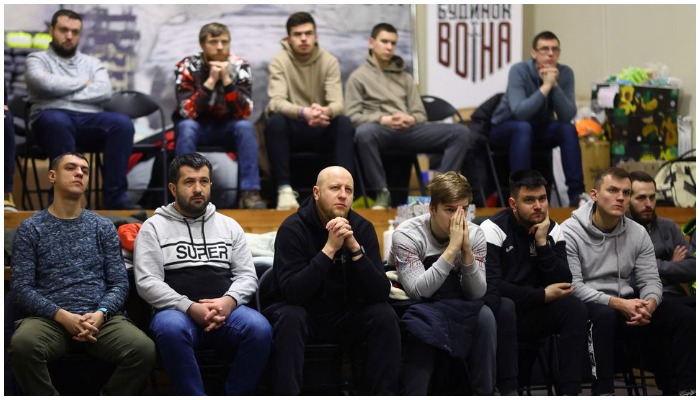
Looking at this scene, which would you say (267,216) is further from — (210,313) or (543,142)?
(543,142)

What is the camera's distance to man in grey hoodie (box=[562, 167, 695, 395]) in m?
4.98

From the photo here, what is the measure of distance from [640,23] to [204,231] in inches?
179

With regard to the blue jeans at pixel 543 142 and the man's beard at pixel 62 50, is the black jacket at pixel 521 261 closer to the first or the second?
the blue jeans at pixel 543 142

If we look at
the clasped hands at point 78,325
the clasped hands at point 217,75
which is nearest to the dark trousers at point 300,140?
the clasped hands at point 217,75

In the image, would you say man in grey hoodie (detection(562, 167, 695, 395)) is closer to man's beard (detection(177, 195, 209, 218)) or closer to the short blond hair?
the short blond hair

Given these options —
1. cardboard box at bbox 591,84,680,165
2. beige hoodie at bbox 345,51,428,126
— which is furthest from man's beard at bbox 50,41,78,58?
cardboard box at bbox 591,84,680,165

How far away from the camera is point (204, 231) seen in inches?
188

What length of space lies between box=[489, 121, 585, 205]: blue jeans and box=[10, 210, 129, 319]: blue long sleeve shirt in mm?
2894

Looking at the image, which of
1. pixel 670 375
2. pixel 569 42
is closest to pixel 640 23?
pixel 569 42

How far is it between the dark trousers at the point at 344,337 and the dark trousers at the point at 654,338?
99 cm

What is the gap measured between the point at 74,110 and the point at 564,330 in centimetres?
311

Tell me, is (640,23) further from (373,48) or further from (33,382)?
(33,382)

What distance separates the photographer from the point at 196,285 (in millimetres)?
4664

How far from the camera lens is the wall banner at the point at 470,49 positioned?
27.0ft
